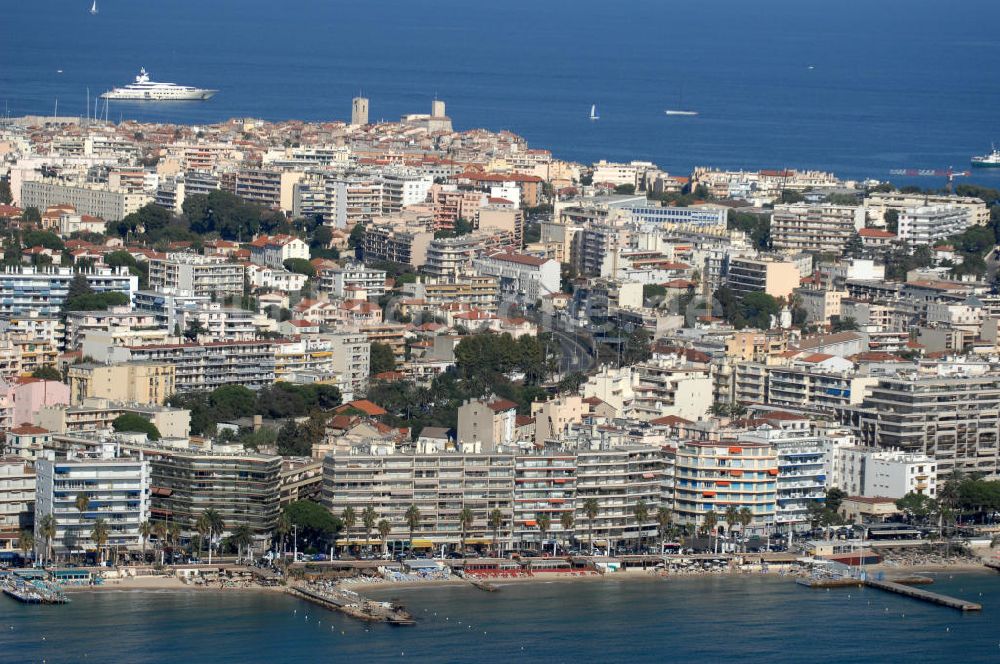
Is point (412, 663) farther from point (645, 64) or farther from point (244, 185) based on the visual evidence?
point (645, 64)

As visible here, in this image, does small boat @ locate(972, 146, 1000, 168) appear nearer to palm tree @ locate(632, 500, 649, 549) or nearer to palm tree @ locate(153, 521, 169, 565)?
palm tree @ locate(632, 500, 649, 549)

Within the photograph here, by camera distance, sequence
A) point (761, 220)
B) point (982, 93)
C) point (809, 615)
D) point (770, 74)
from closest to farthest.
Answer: point (809, 615) < point (761, 220) < point (982, 93) < point (770, 74)

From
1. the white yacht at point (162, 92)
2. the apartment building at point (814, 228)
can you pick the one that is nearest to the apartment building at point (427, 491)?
the apartment building at point (814, 228)

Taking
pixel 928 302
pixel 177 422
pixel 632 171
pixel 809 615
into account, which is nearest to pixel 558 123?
pixel 632 171

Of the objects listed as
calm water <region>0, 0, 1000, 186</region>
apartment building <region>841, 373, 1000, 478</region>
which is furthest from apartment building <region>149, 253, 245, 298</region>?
calm water <region>0, 0, 1000, 186</region>

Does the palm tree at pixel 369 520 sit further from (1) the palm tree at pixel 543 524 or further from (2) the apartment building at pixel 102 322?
(2) the apartment building at pixel 102 322
